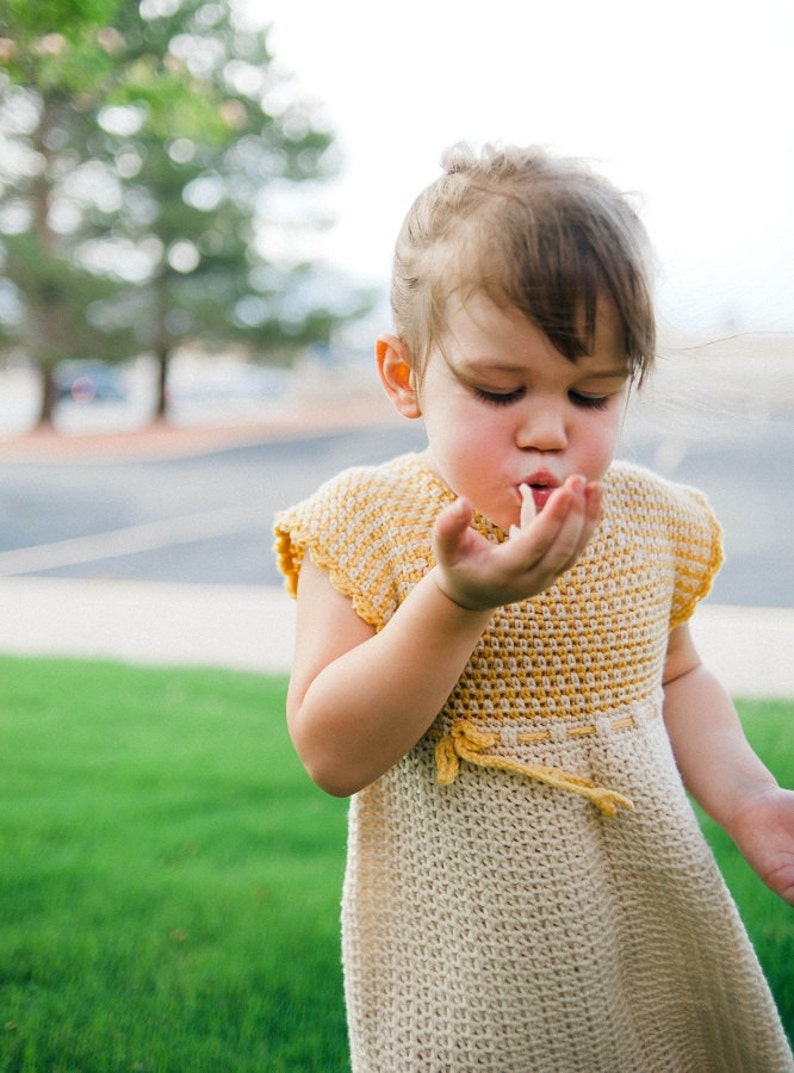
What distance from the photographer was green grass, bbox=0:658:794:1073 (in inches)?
90.9

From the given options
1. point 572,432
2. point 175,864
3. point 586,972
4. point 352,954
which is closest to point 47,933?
point 175,864

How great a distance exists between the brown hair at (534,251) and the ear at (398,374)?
0.12 ft

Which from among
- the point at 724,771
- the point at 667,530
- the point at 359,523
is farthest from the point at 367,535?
the point at 724,771

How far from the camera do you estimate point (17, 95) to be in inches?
666

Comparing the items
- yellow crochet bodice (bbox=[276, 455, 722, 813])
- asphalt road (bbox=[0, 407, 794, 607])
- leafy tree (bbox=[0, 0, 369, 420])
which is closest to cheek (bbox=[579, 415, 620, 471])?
yellow crochet bodice (bbox=[276, 455, 722, 813])

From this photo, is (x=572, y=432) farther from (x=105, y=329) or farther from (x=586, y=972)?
(x=105, y=329)

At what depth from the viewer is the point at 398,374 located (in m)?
1.30

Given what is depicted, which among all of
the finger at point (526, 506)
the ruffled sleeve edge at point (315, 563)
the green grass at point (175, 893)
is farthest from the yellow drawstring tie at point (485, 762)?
the green grass at point (175, 893)

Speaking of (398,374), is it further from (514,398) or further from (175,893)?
(175,893)

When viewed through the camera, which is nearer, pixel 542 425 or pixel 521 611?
pixel 542 425

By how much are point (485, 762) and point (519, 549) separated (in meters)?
0.33

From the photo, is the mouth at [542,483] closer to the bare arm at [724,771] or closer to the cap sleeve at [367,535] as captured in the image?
the cap sleeve at [367,535]

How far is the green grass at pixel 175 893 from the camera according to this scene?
7.57 ft

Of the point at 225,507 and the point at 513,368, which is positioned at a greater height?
the point at 513,368
